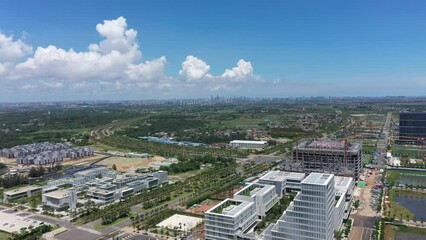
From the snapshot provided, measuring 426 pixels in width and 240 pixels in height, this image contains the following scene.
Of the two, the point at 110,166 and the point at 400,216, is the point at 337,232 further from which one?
the point at 110,166

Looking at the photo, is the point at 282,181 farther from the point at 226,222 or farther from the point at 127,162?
the point at 127,162

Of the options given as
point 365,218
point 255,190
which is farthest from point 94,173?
point 365,218

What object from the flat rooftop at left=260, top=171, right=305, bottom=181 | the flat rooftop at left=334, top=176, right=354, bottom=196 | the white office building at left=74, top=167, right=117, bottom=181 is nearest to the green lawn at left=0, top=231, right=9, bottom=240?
the white office building at left=74, top=167, right=117, bottom=181

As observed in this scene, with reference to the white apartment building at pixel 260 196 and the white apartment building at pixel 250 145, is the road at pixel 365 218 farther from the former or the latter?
the white apartment building at pixel 250 145

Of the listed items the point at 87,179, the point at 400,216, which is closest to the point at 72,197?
the point at 87,179

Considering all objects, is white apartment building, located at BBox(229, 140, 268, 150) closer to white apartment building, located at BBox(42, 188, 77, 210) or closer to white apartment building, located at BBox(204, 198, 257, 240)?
white apartment building, located at BBox(42, 188, 77, 210)

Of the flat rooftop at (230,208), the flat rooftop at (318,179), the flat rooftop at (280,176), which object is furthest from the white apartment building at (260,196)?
the flat rooftop at (318,179)
